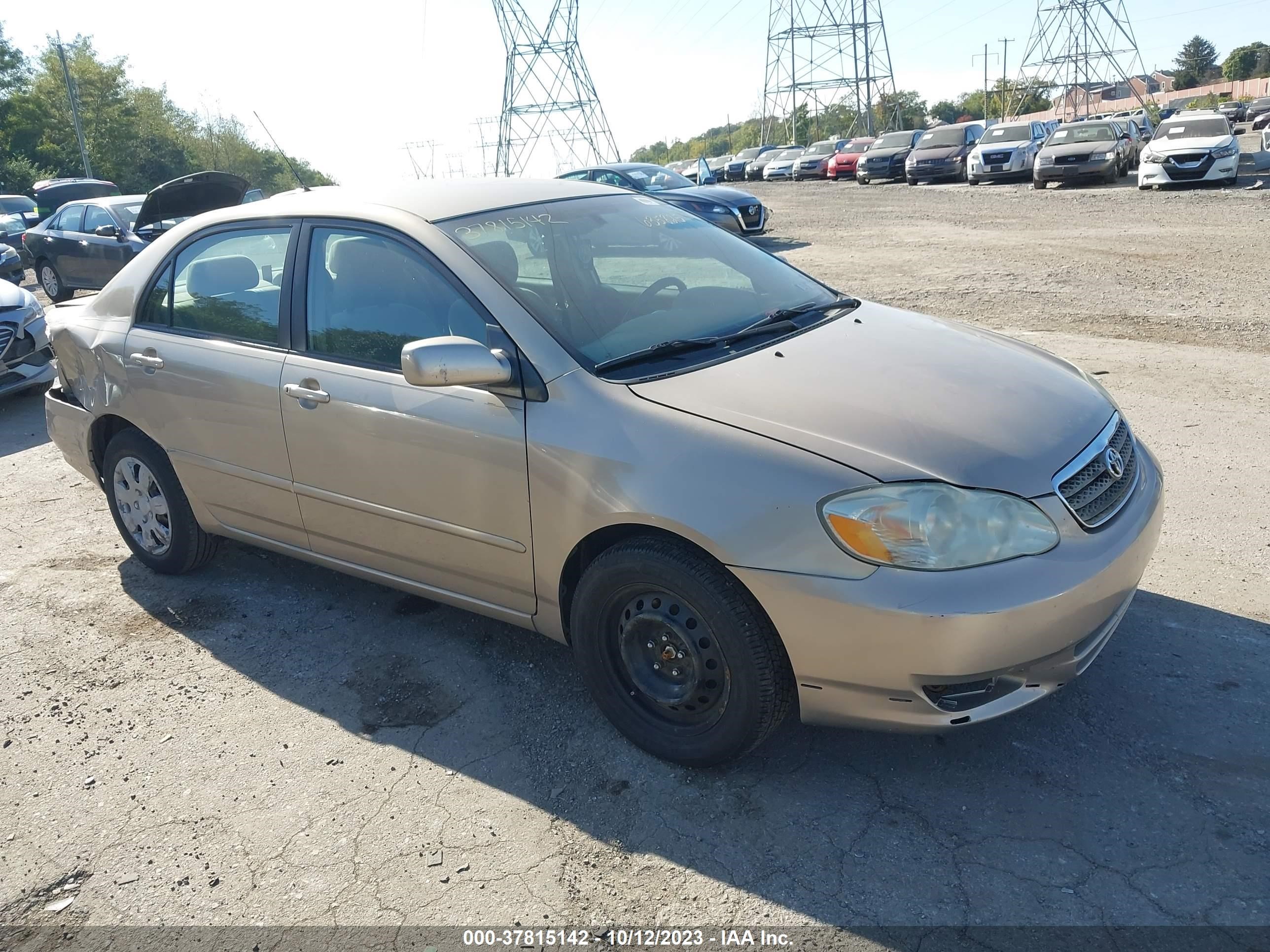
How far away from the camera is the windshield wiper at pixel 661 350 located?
3.14 m

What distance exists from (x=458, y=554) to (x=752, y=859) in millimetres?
1430

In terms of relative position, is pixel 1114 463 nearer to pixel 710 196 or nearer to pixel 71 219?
pixel 710 196

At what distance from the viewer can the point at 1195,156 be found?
66.4 ft

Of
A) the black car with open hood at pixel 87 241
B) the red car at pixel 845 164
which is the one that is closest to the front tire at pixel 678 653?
the black car with open hood at pixel 87 241

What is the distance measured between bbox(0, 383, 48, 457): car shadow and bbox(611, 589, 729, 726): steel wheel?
629cm

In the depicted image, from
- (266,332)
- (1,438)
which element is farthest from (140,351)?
(1,438)

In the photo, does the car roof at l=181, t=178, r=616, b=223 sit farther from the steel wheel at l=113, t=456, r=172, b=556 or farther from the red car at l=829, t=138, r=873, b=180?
the red car at l=829, t=138, r=873, b=180

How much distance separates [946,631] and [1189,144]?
22.4 metres

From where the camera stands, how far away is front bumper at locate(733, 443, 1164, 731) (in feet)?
8.23

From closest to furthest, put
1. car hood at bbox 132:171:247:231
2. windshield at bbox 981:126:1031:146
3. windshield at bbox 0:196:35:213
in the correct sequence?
car hood at bbox 132:171:247:231
windshield at bbox 0:196:35:213
windshield at bbox 981:126:1031:146

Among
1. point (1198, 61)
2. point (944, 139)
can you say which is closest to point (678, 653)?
point (944, 139)

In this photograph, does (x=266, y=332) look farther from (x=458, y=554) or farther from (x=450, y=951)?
(x=450, y=951)

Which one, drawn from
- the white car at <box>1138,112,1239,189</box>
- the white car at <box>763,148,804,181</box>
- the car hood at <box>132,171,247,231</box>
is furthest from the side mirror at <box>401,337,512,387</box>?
the white car at <box>763,148,804,181</box>

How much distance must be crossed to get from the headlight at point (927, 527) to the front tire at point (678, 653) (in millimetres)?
355
